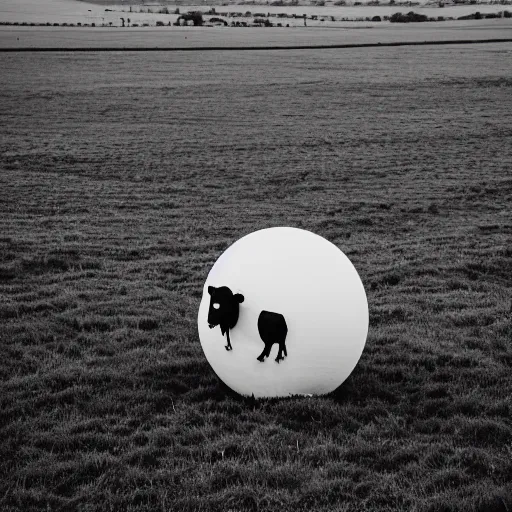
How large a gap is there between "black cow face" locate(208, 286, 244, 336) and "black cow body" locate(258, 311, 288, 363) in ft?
0.87

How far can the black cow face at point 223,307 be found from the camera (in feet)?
20.8

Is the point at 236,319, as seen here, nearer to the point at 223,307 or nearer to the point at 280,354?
the point at 223,307

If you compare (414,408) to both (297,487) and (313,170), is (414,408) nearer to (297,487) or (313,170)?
(297,487)

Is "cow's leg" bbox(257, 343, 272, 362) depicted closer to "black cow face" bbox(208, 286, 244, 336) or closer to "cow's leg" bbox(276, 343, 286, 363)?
"cow's leg" bbox(276, 343, 286, 363)

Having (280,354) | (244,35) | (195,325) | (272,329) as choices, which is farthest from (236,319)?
(244,35)

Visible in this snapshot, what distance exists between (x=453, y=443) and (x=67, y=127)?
1186 inches

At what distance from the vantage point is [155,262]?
12812 millimetres

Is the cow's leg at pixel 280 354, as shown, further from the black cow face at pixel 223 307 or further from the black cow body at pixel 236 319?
the black cow face at pixel 223 307

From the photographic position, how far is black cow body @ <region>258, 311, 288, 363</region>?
20.5ft

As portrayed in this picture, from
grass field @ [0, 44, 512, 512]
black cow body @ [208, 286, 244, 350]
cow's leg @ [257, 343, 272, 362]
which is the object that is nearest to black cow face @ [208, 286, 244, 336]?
black cow body @ [208, 286, 244, 350]

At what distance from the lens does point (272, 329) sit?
625 centimetres

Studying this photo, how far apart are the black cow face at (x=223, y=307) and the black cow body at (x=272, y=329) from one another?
10.4 inches

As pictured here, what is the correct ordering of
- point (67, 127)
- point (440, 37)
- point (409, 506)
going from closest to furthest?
point (409, 506) → point (67, 127) → point (440, 37)

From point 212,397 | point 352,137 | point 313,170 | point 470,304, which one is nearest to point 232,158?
point 313,170
